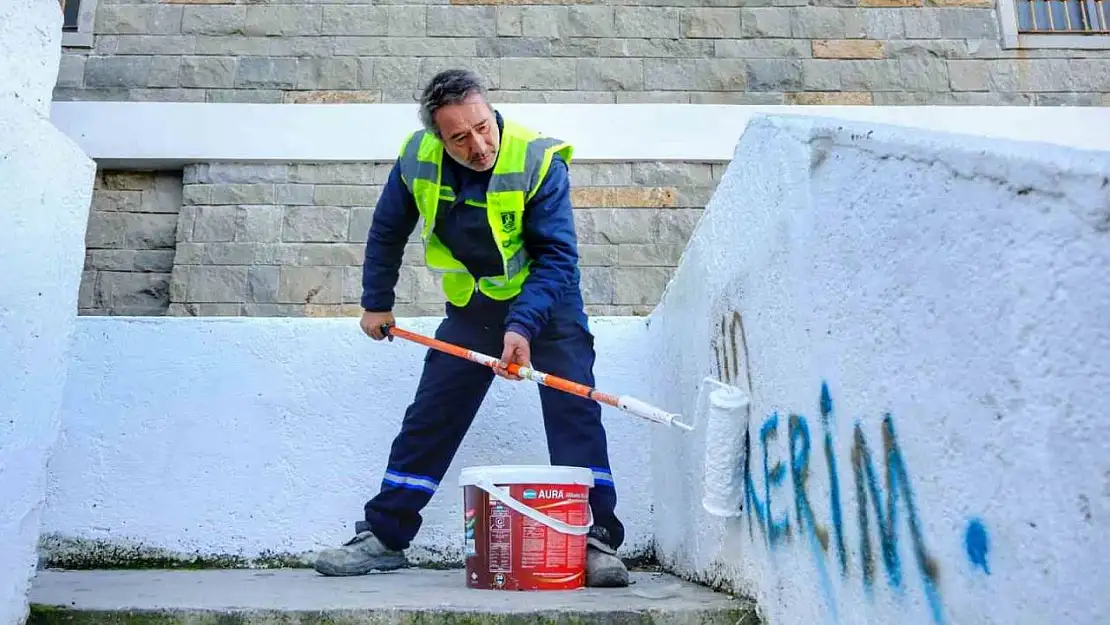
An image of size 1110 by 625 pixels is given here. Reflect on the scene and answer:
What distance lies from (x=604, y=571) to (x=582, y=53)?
11.2 ft

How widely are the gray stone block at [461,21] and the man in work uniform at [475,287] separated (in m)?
2.45

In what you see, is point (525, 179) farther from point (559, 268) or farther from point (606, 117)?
point (606, 117)

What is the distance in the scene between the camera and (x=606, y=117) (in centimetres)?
507

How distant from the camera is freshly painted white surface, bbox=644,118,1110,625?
Result: 2.99ft

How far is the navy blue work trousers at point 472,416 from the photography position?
281 cm

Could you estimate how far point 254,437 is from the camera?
10.8 ft

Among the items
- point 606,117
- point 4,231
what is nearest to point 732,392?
point 4,231

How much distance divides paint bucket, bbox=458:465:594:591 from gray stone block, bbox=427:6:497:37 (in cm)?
336

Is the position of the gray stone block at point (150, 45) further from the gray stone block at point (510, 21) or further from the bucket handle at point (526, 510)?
the bucket handle at point (526, 510)

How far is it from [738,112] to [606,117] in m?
0.72

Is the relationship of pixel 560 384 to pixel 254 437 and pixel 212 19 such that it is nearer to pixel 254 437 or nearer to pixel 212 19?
pixel 254 437

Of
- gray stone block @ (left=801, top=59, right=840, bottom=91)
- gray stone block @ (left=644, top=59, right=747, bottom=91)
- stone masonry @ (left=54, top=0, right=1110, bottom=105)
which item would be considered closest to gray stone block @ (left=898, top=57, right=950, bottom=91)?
stone masonry @ (left=54, top=0, right=1110, bottom=105)

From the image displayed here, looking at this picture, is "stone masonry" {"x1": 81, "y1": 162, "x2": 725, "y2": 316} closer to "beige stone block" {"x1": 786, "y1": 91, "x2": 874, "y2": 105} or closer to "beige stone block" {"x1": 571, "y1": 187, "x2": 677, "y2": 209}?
"beige stone block" {"x1": 571, "y1": 187, "x2": 677, "y2": 209}

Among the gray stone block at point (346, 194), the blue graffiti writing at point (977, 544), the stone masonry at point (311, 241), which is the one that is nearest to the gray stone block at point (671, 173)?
the stone masonry at point (311, 241)
